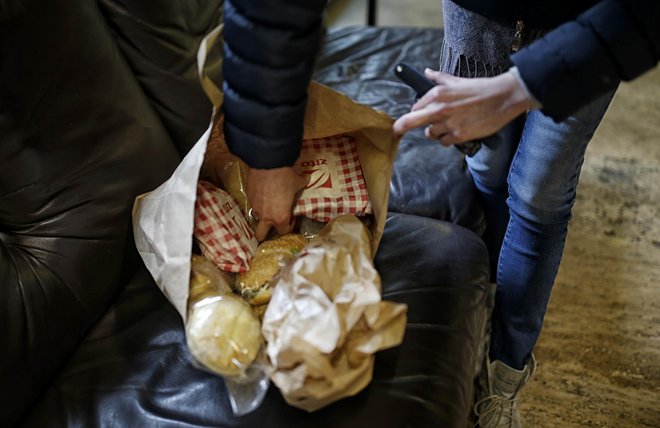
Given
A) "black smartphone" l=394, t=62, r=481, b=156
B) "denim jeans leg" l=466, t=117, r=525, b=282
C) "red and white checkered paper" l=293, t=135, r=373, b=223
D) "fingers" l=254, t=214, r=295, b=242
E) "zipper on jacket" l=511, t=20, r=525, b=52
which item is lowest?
"denim jeans leg" l=466, t=117, r=525, b=282

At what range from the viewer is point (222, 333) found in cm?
78

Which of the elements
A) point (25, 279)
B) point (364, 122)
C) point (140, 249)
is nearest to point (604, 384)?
point (364, 122)

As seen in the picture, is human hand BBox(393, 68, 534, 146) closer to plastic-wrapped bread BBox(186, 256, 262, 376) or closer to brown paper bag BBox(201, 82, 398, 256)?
brown paper bag BBox(201, 82, 398, 256)

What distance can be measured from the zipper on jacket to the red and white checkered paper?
0.27m

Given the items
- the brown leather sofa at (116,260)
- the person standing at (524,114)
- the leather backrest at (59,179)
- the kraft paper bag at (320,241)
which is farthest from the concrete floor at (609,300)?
the leather backrest at (59,179)

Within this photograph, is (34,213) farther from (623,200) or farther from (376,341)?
(623,200)

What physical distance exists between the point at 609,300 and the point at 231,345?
1.10m

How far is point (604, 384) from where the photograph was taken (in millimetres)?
1334

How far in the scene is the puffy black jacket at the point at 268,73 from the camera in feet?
2.39

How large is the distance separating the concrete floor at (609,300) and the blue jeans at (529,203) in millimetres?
226

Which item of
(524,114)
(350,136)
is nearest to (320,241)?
(350,136)

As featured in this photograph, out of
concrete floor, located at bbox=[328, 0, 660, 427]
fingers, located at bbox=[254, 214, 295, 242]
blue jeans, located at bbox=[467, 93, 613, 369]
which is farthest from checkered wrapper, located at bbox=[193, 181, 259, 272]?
concrete floor, located at bbox=[328, 0, 660, 427]

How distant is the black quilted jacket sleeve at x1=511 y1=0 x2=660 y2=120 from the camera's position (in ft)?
2.39

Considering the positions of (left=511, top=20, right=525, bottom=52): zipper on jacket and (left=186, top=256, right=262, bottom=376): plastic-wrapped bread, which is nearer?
(left=186, top=256, right=262, bottom=376): plastic-wrapped bread
